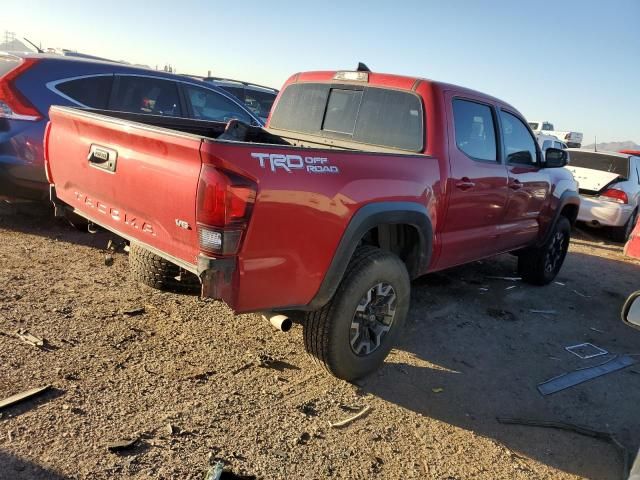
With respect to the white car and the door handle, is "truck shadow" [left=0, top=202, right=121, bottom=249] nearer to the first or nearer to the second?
the door handle

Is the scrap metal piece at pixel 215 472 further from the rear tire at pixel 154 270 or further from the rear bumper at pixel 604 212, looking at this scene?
the rear bumper at pixel 604 212

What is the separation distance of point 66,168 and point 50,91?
88.2 inches

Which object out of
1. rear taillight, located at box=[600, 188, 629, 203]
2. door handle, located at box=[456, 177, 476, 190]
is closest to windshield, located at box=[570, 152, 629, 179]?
rear taillight, located at box=[600, 188, 629, 203]

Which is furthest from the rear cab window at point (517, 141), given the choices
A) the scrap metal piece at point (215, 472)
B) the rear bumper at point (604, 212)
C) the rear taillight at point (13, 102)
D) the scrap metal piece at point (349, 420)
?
the rear taillight at point (13, 102)

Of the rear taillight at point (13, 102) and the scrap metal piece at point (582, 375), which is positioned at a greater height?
the rear taillight at point (13, 102)

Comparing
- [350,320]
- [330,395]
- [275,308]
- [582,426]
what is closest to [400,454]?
[330,395]

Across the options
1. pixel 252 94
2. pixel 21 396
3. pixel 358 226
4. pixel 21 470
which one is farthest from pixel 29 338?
pixel 252 94

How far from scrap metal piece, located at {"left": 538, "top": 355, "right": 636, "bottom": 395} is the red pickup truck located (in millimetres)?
1166

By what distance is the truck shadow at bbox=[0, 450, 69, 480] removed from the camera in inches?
87.2

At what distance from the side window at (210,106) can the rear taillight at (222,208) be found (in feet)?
14.4

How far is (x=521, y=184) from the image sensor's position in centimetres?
497

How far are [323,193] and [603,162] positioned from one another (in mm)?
8595

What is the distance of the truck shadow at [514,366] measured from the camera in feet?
10.2

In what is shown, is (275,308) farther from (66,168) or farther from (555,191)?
(555,191)
